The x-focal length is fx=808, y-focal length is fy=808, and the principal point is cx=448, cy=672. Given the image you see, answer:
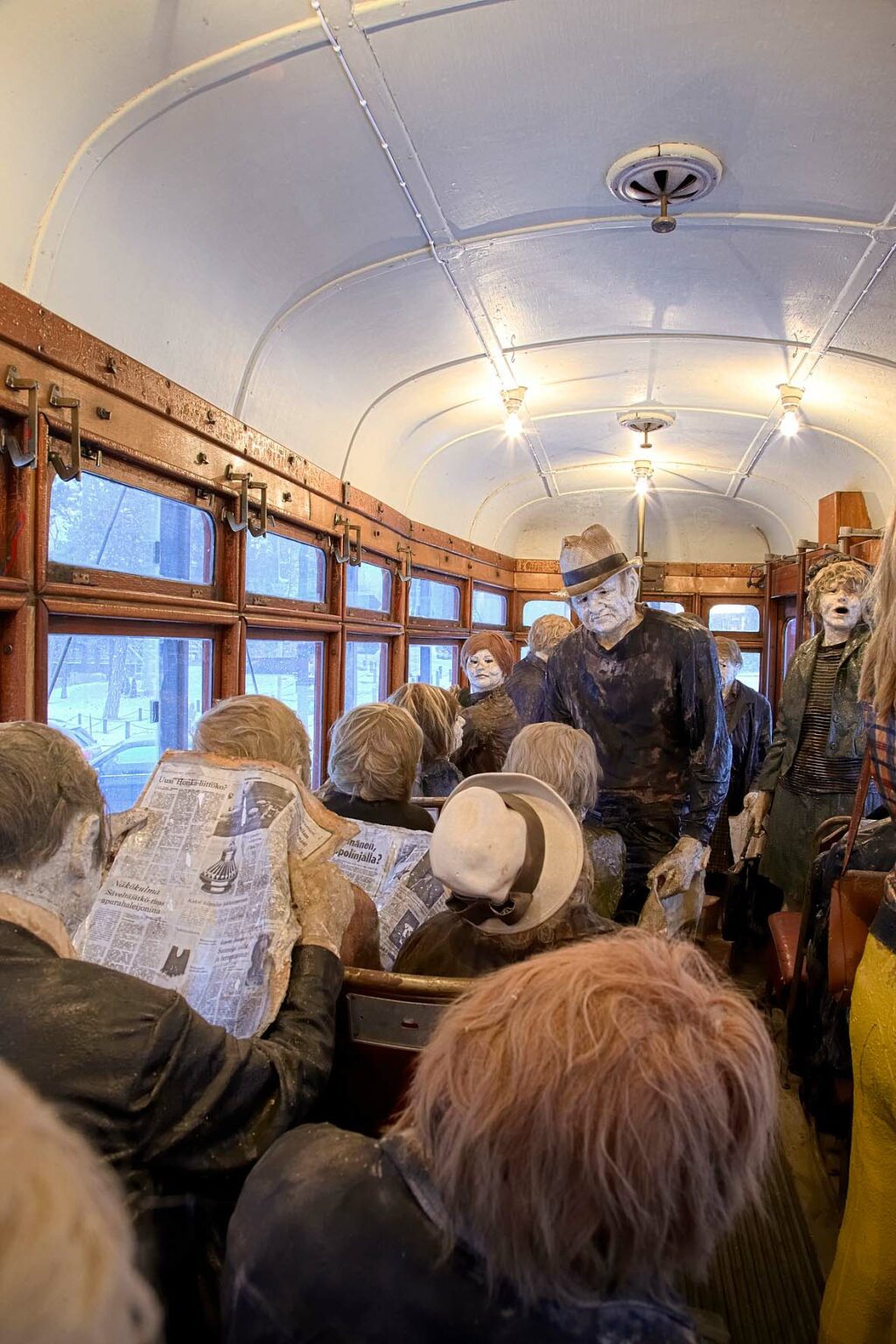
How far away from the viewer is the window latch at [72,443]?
206cm

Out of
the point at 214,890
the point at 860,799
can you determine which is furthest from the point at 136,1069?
the point at 860,799

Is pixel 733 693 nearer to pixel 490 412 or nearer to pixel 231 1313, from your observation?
pixel 490 412

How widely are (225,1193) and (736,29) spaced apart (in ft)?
8.20

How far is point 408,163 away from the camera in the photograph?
7.90 ft

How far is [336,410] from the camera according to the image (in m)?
3.92

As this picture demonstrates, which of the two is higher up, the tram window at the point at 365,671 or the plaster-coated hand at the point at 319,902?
the tram window at the point at 365,671

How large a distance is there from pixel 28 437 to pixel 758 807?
302 centimetres

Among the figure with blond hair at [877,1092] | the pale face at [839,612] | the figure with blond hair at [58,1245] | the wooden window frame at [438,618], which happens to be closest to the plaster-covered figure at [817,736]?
the pale face at [839,612]

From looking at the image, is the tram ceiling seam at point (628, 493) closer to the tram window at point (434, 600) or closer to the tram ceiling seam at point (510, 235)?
the tram window at point (434, 600)

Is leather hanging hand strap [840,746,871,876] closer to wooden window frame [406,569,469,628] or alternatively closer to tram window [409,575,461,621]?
wooden window frame [406,569,469,628]

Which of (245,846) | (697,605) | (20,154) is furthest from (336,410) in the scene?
(697,605)

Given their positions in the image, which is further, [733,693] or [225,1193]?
[733,693]

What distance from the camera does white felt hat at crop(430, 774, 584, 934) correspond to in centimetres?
131

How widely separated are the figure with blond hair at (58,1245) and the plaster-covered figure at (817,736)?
315cm
